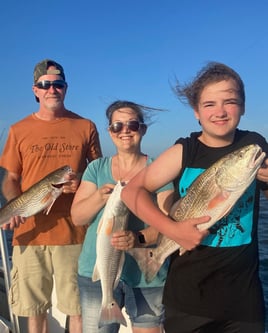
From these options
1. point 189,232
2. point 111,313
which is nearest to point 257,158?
point 189,232

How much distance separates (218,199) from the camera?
8.09 ft

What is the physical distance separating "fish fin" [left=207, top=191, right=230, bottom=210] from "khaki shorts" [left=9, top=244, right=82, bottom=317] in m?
1.97

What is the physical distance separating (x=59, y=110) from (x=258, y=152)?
2.54 metres

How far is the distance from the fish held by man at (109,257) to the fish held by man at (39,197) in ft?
3.12

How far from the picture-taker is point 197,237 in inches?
94.1

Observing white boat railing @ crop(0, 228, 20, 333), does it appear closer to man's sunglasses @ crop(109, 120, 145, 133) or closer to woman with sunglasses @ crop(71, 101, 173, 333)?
woman with sunglasses @ crop(71, 101, 173, 333)

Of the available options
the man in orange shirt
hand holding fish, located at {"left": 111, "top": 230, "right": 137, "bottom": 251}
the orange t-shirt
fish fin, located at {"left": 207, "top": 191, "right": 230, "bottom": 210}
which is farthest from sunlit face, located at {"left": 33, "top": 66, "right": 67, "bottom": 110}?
fish fin, located at {"left": 207, "top": 191, "right": 230, "bottom": 210}

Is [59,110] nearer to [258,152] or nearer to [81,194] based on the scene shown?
[81,194]

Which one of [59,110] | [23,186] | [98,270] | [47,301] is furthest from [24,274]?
[59,110]

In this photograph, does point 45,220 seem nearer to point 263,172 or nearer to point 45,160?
point 45,160

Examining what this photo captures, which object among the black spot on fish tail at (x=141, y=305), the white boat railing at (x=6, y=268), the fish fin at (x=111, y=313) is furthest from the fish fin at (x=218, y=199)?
the white boat railing at (x=6, y=268)

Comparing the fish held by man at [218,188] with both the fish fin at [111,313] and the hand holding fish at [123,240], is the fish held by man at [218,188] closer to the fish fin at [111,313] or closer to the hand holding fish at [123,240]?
the hand holding fish at [123,240]

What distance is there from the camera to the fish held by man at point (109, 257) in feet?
9.81

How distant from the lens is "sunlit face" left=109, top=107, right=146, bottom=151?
10.2 feet
